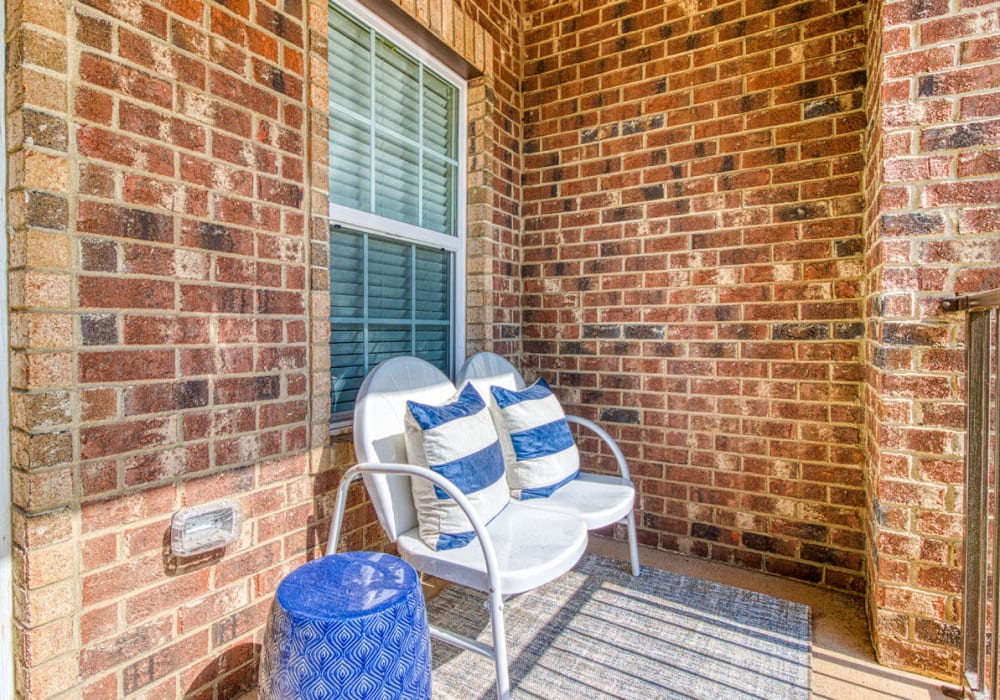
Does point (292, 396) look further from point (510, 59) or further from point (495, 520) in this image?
point (510, 59)

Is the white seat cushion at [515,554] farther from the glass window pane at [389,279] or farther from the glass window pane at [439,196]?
the glass window pane at [439,196]

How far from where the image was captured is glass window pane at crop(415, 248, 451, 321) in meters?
2.65

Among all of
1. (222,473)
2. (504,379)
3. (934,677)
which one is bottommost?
(934,677)

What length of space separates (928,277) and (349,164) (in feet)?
7.26

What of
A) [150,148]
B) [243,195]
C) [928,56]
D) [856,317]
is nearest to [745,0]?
[928,56]

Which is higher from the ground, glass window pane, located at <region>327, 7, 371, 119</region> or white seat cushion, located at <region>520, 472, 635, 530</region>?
glass window pane, located at <region>327, 7, 371, 119</region>

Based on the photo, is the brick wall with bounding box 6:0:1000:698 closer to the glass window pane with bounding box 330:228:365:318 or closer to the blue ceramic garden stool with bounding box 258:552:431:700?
the glass window pane with bounding box 330:228:365:318

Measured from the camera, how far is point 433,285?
274 cm

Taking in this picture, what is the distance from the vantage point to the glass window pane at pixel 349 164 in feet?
7.07

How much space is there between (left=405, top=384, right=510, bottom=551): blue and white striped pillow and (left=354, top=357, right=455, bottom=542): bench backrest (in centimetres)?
7

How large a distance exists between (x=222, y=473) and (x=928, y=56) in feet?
8.92

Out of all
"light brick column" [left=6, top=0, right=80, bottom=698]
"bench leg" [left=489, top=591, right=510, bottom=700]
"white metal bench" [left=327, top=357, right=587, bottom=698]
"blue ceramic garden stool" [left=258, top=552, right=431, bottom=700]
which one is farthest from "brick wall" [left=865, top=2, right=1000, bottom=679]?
"light brick column" [left=6, top=0, right=80, bottom=698]

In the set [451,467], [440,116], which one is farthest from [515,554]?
[440,116]

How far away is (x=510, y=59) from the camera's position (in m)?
3.11
